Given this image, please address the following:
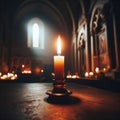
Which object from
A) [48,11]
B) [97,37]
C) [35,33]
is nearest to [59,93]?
[97,37]

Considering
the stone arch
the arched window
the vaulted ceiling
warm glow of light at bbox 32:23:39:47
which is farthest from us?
warm glow of light at bbox 32:23:39:47

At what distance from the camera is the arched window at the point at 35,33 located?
65.2ft

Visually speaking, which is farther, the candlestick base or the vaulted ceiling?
the vaulted ceiling

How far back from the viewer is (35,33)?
20.4m

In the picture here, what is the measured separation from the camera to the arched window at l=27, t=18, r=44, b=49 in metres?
19.9

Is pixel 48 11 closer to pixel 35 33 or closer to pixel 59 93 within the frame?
pixel 35 33

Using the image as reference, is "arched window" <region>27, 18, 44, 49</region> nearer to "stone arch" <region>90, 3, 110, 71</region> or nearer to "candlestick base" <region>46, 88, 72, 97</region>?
"stone arch" <region>90, 3, 110, 71</region>

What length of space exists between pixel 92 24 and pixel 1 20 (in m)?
9.07

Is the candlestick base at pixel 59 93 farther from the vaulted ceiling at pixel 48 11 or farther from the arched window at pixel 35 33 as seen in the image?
the arched window at pixel 35 33

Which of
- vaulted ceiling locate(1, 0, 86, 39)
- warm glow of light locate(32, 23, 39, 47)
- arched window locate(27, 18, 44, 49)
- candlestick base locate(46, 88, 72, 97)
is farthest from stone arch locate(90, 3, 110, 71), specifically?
candlestick base locate(46, 88, 72, 97)

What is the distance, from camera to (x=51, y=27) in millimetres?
20250

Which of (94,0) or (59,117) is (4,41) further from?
(59,117)

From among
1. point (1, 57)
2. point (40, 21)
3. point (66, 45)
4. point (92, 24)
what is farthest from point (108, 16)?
point (40, 21)

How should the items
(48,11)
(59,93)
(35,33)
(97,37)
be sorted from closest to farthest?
(59,93) < (97,37) < (48,11) < (35,33)
